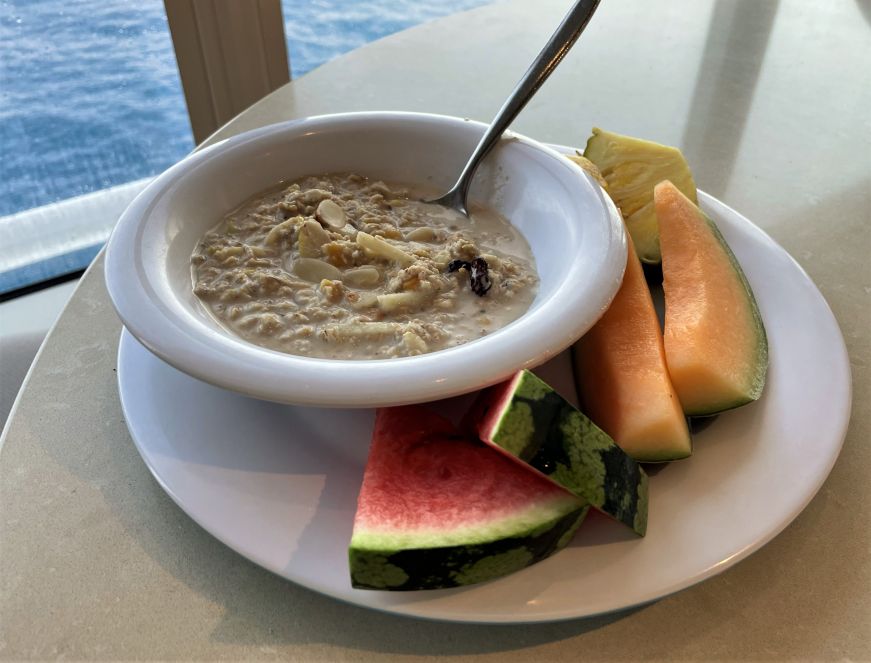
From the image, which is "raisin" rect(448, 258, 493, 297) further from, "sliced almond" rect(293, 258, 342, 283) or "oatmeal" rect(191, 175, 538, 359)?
"sliced almond" rect(293, 258, 342, 283)

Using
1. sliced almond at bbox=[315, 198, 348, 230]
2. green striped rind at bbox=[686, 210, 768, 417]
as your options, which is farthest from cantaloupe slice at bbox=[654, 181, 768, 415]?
sliced almond at bbox=[315, 198, 348, 230]

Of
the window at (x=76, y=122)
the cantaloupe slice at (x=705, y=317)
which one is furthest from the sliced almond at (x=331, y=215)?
the window at (x=76, y=122)

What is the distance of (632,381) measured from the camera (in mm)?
889

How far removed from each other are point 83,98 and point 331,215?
5.47 feet

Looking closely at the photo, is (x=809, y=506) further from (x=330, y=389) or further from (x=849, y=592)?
(x=330, y=389)

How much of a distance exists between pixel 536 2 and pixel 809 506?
180 centimetres

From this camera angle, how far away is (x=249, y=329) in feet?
3.22

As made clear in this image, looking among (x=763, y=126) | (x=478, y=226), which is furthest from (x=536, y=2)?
(x=478, y=226)

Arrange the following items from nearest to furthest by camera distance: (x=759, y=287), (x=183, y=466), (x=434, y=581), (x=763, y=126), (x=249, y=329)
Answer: (x=434, y=581), (x=183, y=466), (x=249, y=329), (x=759, y=287), (x=763, y=126)

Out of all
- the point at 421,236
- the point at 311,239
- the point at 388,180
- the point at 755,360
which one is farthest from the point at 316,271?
the point at 755,360

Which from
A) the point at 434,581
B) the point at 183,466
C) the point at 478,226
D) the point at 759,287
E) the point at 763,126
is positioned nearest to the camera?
the point at 434,581

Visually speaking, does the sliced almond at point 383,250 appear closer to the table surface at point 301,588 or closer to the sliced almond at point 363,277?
the sliced almond at point 363,277

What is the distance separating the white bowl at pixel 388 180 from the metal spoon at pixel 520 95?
0.08ft

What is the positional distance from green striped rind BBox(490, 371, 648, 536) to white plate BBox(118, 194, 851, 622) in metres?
0.04
